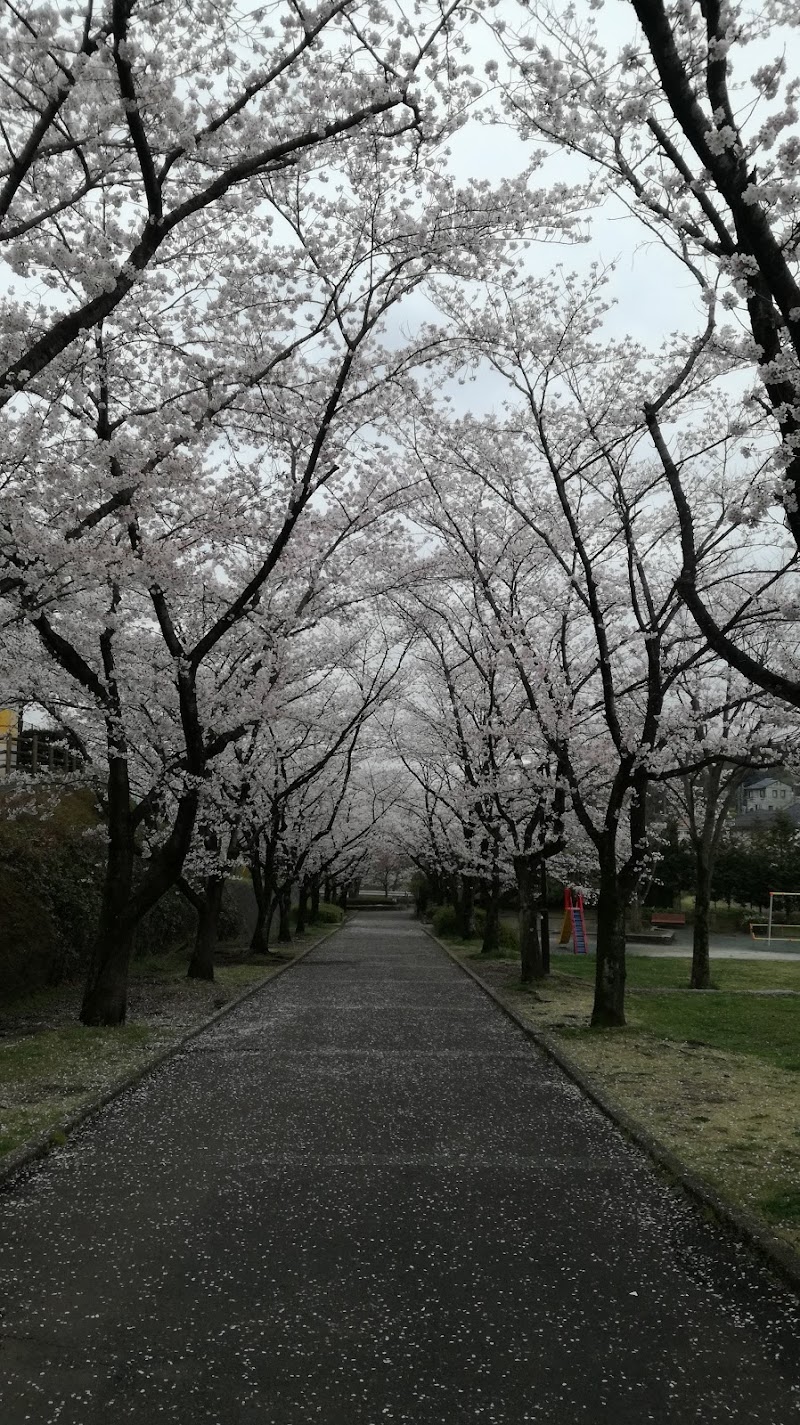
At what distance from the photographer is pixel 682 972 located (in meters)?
22.8

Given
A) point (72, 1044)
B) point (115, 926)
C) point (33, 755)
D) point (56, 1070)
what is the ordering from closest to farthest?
1. point (56, 1070)
2. point (72, 1044)
3. point (115, 926)
4. point (33, 755)

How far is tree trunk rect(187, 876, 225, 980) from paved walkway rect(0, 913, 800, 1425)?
399 inches

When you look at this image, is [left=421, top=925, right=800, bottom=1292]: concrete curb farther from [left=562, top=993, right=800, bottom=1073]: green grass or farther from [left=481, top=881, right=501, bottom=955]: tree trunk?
[left=481, top=881, right=501, bottom=955]: tree trunk

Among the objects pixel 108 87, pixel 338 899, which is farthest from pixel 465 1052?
pixel 338 899

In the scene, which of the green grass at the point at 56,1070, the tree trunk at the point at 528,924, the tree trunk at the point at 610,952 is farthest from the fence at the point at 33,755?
the tree trunk at the point at 610,952

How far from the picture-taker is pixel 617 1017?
13141 mm

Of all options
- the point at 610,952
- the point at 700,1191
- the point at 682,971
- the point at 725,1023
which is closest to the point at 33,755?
the point at 610,952

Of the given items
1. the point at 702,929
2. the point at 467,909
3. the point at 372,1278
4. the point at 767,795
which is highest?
the point at 767,795

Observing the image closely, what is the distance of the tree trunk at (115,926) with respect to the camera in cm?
1250

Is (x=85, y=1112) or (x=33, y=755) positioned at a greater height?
(x=33, y=755)

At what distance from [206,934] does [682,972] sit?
10864 millimetres

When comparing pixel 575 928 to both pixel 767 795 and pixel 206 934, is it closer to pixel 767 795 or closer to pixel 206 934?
pixel 206 934

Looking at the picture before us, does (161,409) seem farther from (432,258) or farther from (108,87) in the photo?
(108,87)

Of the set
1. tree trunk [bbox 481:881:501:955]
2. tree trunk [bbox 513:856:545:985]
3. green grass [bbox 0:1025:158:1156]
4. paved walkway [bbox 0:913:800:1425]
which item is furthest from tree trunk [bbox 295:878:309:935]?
paved walkway [bbox 0:913:800:1425]
